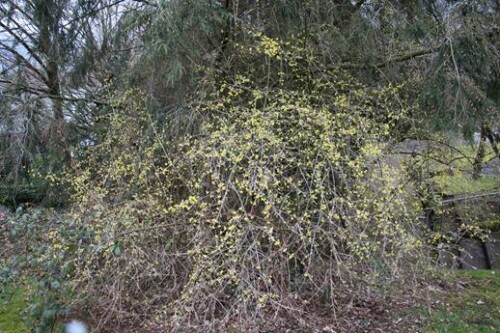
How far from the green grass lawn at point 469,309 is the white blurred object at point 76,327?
318cm

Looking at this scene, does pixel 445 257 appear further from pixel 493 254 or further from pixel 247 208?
pixel 247 208

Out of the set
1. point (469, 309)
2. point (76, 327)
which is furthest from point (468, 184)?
point (76, 327)

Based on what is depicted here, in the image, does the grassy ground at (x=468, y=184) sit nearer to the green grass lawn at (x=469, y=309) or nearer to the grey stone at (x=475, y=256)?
the green grass lawn at (x=469, y=309)

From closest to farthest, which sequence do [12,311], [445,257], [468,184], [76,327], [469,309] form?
1. [76,327]
2. [12,311]
3. [469,309]
4. [468,184]
5. [445,257]

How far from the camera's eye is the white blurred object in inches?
179

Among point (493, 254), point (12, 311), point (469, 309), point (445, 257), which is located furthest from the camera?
point (493, 254)

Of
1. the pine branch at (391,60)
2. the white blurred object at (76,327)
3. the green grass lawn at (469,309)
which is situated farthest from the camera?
the pine branch at (391,60)

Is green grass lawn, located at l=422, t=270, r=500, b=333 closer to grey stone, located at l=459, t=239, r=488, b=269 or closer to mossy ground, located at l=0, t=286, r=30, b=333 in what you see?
grey stone, located at l=459, t=239, r=488, b=269

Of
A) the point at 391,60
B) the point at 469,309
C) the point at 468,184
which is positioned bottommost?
the point at 469,309

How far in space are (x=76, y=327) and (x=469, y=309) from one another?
4.01 metres

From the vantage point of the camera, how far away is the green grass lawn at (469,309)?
4.86 metres

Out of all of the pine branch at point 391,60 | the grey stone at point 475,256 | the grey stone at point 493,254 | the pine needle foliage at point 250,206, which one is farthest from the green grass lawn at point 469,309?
the pine branch at point 391,60

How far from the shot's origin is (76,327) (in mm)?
4566

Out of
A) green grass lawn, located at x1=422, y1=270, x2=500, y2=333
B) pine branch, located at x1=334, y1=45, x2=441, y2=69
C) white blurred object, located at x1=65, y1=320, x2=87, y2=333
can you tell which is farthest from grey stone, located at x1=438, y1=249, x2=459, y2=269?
white blurred object, located at x1=65, y1=320, x2=87, y2=333
